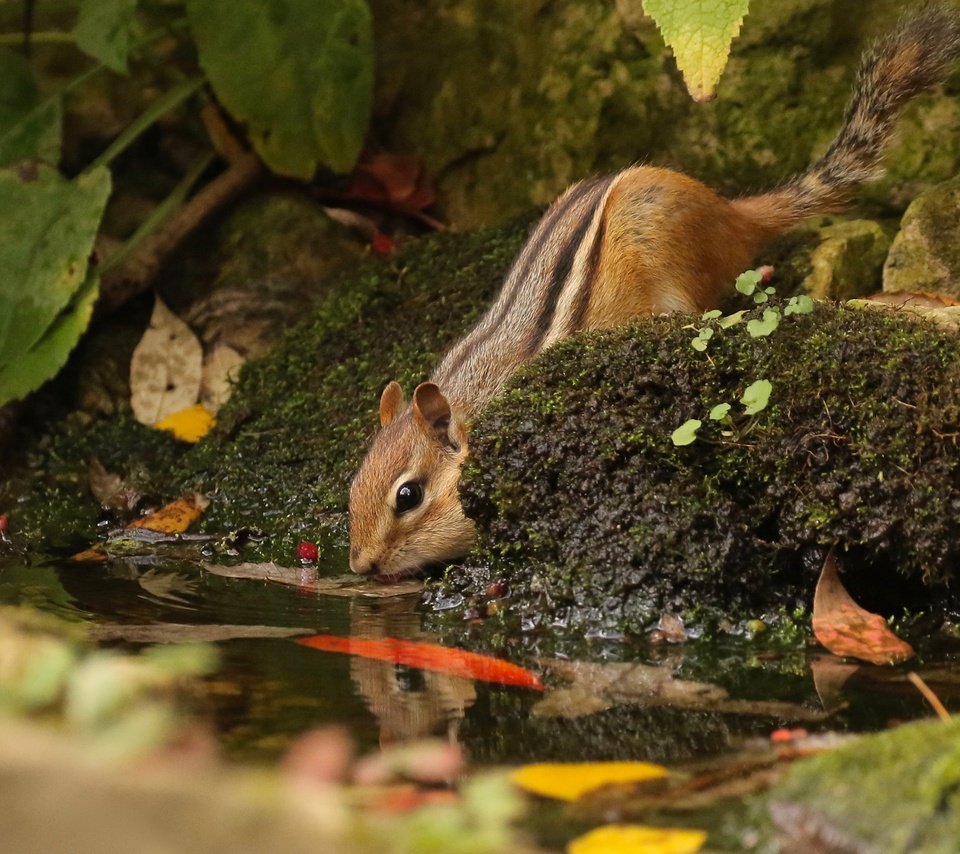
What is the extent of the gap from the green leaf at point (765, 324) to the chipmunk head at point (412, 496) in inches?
42.3

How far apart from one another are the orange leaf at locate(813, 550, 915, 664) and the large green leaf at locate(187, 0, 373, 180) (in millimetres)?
3574

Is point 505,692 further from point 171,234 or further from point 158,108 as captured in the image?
point 158,108

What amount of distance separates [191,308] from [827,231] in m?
2.97

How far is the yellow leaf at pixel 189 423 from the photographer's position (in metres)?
5.93

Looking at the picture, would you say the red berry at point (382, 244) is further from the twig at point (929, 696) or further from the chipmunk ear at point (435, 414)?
the twig at point (929, 696)

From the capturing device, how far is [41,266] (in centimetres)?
565

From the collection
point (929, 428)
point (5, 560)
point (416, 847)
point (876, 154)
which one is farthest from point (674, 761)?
point (876, 154)

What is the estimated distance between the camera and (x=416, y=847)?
5.87ft

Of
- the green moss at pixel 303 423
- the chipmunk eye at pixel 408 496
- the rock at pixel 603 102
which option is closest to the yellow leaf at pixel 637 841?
the chipmunk eye at pixel 408 496

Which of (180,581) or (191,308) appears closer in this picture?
(180,581)

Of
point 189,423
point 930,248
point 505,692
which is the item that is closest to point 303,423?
point 189,423

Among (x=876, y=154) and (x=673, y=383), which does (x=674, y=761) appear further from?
(x=876, y=154)

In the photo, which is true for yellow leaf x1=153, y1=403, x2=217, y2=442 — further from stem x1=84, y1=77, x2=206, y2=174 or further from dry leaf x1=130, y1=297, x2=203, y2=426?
stem x1=84, y1=77, x2=206, y2=174

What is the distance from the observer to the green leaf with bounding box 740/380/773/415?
12.0ft
